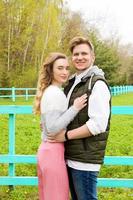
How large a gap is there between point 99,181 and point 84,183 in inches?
67.7

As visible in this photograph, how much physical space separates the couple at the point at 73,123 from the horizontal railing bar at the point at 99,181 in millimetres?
1547

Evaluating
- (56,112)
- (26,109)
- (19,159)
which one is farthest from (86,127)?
(19,159)

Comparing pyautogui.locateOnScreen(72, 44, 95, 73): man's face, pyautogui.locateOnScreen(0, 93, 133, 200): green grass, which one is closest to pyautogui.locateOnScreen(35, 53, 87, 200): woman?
pyautogui.locateOnScreen(72, 44, 95, 73): man's face

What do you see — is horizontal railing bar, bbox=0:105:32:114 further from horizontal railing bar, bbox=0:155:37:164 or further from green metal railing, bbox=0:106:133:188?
horizontal railing bar, bbox=0:155:37:164

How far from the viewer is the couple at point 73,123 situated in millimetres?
2947

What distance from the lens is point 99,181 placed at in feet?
15.5

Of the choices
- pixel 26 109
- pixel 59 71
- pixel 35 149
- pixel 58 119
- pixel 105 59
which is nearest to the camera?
pixel 58 119

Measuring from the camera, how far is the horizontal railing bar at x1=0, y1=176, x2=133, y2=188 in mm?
4715

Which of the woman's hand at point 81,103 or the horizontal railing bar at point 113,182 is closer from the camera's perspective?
the woman's hand at point 81,103

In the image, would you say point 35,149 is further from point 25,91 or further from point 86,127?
point 25,91

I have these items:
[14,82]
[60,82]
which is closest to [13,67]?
[14,82]

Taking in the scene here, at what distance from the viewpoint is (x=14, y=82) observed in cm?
3272

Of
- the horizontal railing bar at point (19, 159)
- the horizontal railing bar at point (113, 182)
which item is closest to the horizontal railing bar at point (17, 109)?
the horizontal railing bar at point (19, 159)

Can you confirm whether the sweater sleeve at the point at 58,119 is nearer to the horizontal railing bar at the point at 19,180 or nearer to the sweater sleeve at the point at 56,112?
the sweater sleeve at the point at 56,112
